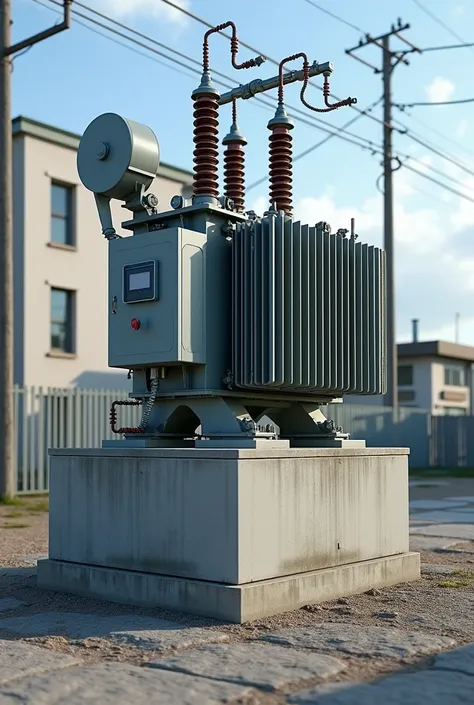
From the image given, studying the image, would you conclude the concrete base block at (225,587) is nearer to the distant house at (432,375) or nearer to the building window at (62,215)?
the building window at (62,215)

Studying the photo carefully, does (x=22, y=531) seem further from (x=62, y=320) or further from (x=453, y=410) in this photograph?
(x=453, y=410)

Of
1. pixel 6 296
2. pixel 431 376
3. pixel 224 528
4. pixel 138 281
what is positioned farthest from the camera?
pixel 431 376

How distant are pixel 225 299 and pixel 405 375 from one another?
41161 millimetres

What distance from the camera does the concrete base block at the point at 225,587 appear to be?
5.66m

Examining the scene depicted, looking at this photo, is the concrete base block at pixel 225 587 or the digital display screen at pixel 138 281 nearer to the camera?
the concrete base block at pixel 225 587

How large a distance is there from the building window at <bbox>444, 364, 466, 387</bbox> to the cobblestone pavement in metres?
41.6

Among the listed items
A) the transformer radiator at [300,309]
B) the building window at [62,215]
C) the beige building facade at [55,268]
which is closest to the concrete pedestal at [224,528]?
the transformer radiator at [300,309]

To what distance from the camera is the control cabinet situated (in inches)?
250

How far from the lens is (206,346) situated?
650cm

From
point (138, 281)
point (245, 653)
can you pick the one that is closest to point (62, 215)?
point (138, 281)

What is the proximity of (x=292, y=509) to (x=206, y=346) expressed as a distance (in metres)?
1.27

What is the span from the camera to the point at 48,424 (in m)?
18.6

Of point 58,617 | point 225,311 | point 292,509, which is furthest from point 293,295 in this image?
point 58,617

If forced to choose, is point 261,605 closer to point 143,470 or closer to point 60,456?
point 143,470
